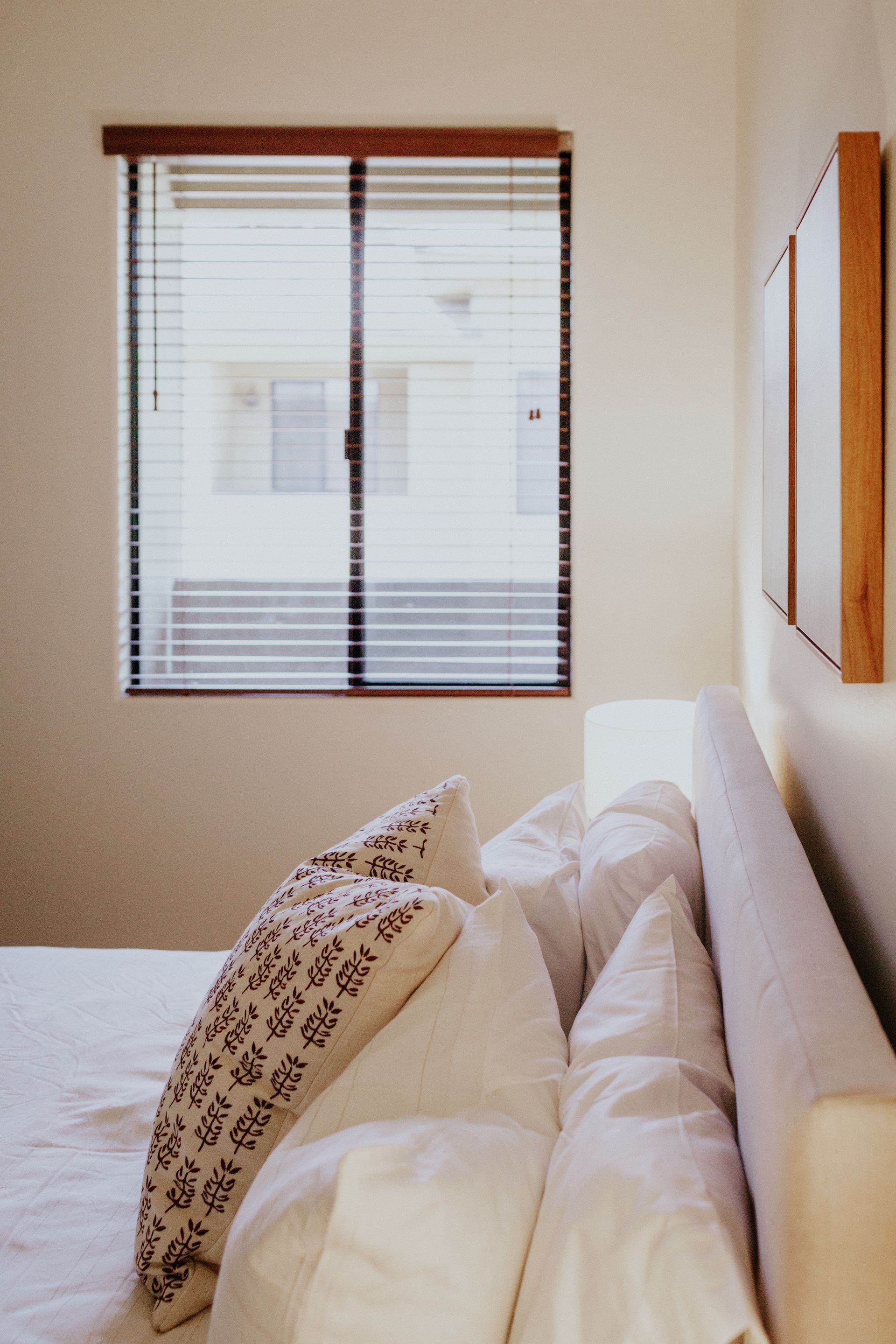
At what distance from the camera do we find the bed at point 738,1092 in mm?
637

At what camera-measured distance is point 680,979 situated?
1.09 m

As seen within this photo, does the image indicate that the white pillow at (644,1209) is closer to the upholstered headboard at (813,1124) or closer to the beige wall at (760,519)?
the upholstered headboard at (813,1124)

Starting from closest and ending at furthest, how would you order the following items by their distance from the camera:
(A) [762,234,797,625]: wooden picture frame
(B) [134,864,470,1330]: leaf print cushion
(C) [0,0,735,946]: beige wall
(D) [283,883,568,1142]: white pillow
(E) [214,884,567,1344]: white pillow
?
(E) [214,884,567,1344]: white pillow → (D) [283,883,568,1142]: white pillow → (B) [134,864,470,1330]: leaf print cushion → (A) [762,234,797,625]: wooden picture frame → (C) [0,0,735,946]: beige wall

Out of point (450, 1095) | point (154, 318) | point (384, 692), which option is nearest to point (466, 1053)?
point (450, 1095)

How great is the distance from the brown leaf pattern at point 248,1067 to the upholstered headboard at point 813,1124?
0.37 meters

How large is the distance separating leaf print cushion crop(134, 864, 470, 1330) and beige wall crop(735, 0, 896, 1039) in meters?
0.44

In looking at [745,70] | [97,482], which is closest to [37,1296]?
[97,482]

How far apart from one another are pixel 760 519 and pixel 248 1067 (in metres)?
1.61

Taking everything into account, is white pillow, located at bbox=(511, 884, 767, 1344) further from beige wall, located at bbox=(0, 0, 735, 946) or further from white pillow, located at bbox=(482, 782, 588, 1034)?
beige wall, located at bbox=(0, 0, 735, 946)

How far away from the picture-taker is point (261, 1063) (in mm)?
1055

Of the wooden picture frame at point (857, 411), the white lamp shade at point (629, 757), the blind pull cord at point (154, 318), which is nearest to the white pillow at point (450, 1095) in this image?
the wooden picture frame at point (857, 411)

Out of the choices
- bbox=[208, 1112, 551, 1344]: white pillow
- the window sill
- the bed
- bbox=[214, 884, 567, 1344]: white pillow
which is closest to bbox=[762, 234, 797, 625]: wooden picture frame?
the bed

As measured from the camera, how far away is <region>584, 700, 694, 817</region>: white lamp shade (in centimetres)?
221

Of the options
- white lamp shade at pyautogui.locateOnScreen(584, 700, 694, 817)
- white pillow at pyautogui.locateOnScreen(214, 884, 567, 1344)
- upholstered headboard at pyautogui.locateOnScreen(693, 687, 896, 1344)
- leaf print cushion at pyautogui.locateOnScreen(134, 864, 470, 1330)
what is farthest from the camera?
white lamp shade at pyautogui.locateOnScreen(584, 700, 694, 817)
